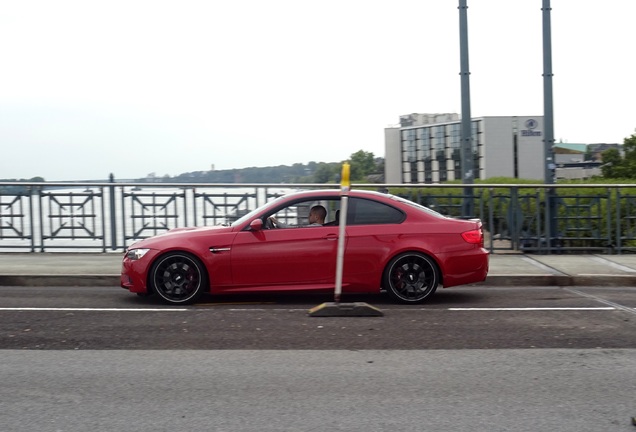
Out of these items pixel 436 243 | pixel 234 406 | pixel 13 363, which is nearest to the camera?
pixel 234 406

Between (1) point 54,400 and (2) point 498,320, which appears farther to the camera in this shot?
(2) point 498,320

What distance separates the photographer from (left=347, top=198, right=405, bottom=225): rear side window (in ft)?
31.4

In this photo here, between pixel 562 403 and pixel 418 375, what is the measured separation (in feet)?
3.92

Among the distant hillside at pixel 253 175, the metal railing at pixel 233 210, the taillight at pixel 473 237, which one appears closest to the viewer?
the taillight at pixel 473 237

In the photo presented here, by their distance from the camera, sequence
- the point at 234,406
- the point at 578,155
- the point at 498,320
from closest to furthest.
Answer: the point at 234,406 < the point at 498,320 < the point at 578,155

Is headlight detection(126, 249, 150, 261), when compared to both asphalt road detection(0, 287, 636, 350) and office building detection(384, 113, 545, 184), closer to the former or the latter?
asphalt road detection(0, 287, 636, 350)

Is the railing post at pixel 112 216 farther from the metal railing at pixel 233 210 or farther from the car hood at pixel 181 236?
the car hood at pixel 181 236

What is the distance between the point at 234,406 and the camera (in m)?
5.30

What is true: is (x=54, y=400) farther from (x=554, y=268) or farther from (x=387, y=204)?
(x=554, y=268)

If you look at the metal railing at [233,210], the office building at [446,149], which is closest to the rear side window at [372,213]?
the metal railing at [233,210]

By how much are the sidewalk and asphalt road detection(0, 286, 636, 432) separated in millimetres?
1684

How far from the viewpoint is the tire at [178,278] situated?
Result: 940 centimetres

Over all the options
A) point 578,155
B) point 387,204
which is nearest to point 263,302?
point 387,204

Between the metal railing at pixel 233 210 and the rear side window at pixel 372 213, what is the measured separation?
4.03m
